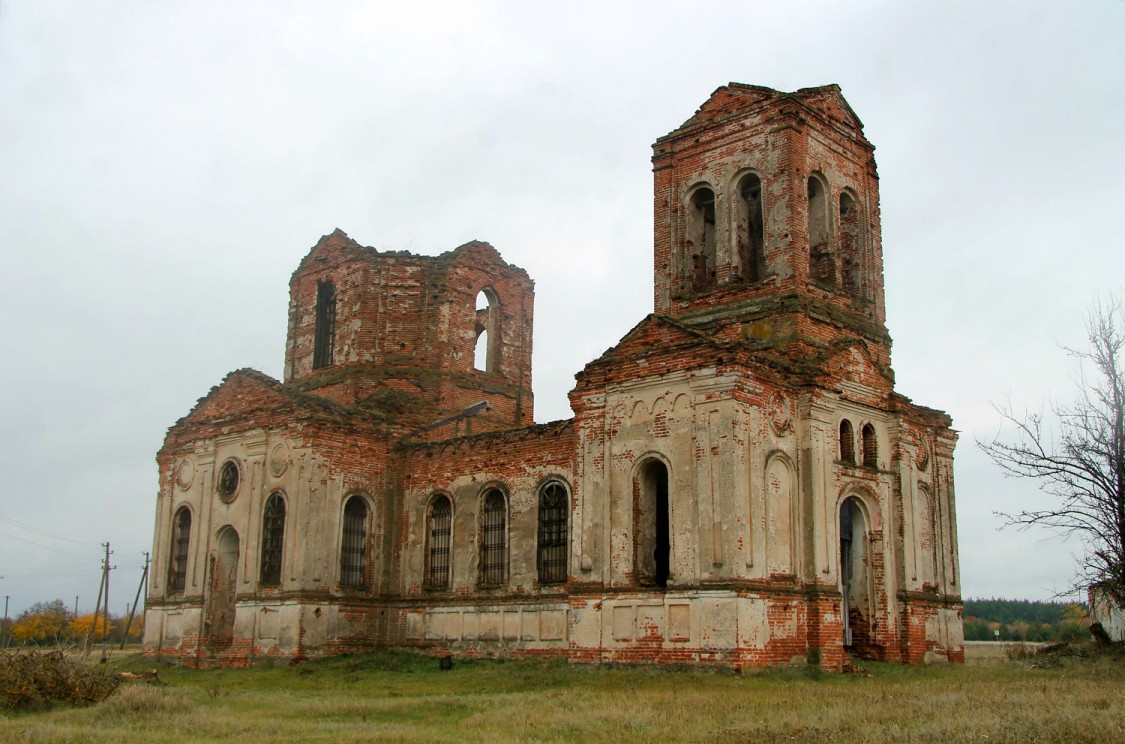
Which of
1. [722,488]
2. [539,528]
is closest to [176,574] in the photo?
[539,528]

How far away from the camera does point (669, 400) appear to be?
18.4m

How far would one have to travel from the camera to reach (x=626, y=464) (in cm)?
1875

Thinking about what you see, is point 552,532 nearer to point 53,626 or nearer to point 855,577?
point 855,577

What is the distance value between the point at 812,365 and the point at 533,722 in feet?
30.2

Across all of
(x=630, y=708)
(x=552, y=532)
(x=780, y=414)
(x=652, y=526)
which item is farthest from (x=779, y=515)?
(x=630, y=708)

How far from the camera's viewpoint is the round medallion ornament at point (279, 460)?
918 inches

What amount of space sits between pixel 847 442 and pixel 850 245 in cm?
498

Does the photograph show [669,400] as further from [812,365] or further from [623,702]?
[623,702]

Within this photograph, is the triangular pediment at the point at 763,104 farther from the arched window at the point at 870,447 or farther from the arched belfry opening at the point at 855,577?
the arched belfry opening at the point at 855,577

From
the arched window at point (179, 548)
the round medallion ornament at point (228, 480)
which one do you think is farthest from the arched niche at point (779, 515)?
the arched window at point (179, 548)

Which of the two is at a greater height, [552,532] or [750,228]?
[750,228]

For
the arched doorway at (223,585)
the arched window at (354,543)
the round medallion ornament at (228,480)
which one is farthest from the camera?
the round medallion ornament at (228,480)

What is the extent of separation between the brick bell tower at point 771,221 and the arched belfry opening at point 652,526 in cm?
321

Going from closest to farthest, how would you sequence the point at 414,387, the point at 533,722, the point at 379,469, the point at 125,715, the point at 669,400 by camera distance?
the point at 533,722 < the point at 125,715 < the point at 669,400 < the point at 379,469 < the point at 414,387
